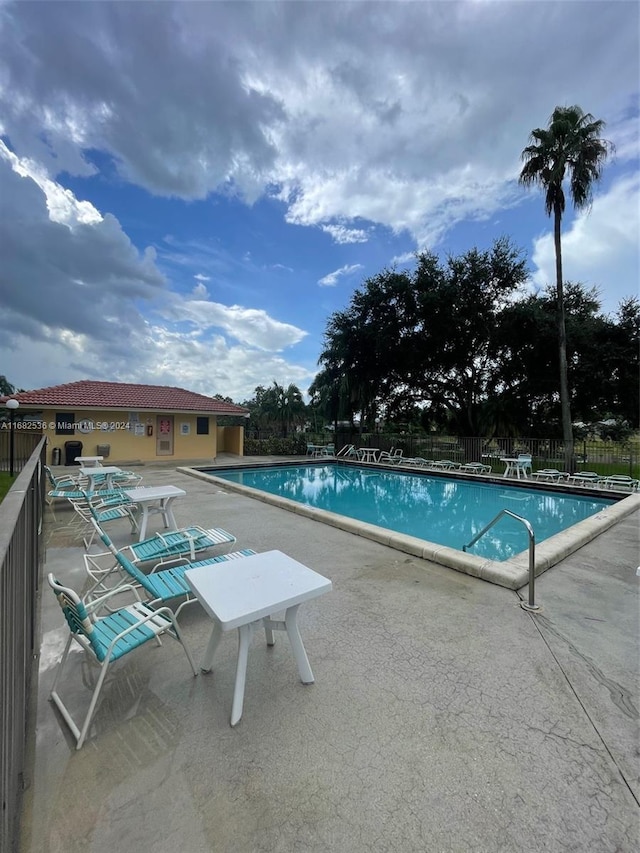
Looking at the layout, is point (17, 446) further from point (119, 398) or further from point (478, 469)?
point (478, 469)

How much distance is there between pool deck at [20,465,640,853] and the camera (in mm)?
1510

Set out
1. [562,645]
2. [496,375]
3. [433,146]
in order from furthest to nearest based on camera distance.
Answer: [496,375], [433,146], [562,645]

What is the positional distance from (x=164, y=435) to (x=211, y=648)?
15.9 m

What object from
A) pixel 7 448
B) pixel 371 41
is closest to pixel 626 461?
pixel 371 41

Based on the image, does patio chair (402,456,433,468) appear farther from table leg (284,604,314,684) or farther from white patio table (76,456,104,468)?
table leg (284,604,314,684)

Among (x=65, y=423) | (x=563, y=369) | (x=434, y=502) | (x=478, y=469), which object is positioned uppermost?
(x=563, y=369)

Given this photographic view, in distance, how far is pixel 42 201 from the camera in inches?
582

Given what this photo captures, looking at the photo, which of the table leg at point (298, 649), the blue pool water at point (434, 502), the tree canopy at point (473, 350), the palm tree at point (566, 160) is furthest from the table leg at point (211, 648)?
the tree canopy at point (473, 350)

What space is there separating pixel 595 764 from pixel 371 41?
1277cm

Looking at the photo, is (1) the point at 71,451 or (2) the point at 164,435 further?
(2) the point at 164,435

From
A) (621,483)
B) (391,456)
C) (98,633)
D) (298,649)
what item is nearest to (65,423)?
(391,456)

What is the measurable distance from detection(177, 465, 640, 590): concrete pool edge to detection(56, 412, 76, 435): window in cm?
1199

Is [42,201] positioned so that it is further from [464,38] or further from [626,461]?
[626,461]

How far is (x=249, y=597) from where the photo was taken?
7.35 feet
